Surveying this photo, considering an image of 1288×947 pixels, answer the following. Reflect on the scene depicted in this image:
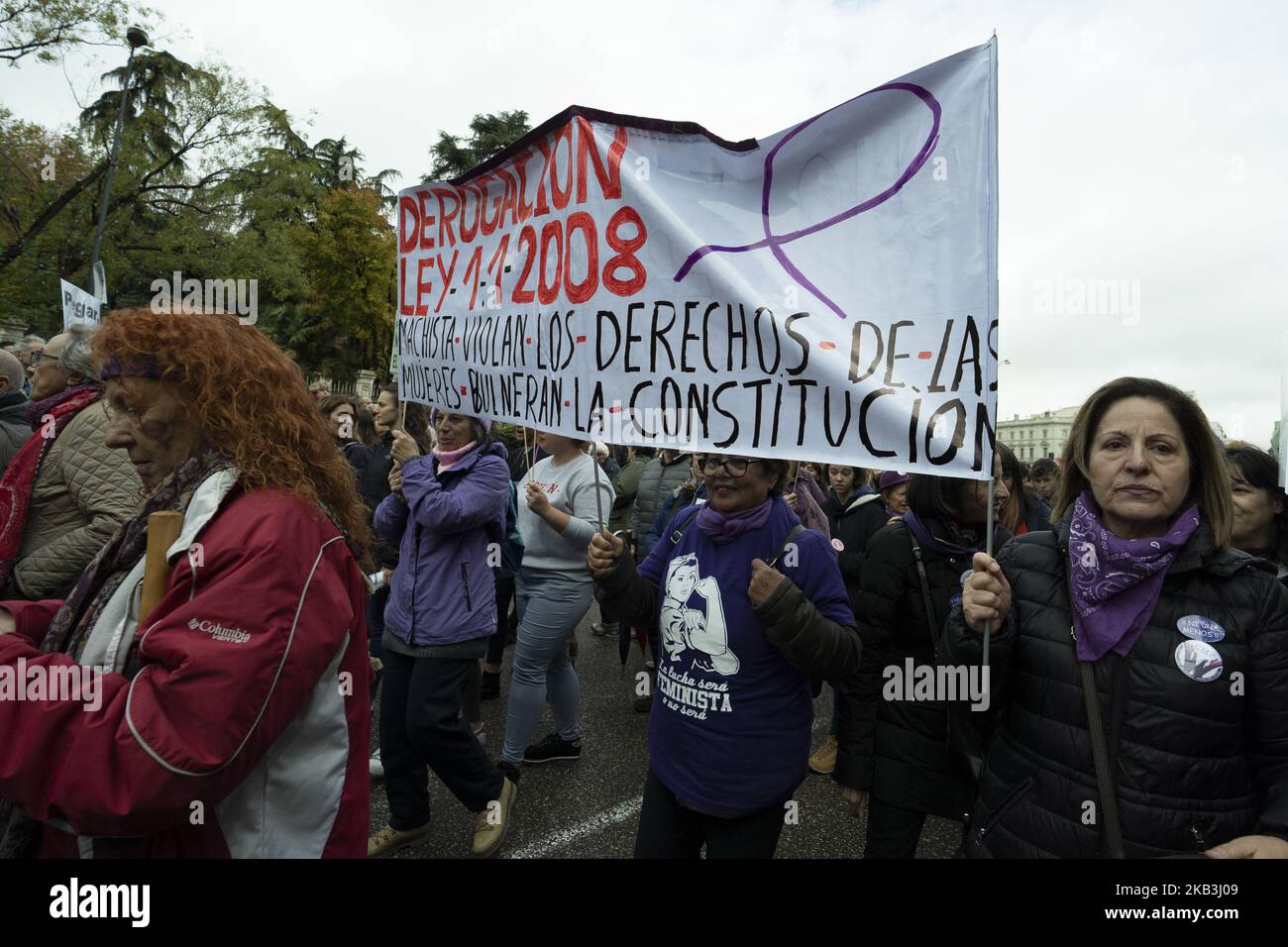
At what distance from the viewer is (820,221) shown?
1.93 m

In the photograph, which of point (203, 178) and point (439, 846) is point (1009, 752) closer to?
point (439, 846)

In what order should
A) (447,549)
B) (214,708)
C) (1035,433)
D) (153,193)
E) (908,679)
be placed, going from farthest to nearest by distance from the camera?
1. (1035,433)
2. (153,193)
3. (447,549)
4. (908,679)
5. (214,708)

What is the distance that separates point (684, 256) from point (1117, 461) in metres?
1.27

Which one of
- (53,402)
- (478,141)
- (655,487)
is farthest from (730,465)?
(478,141)

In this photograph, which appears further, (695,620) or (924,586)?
(924,586)

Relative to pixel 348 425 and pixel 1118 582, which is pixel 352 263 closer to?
pixel 348 425

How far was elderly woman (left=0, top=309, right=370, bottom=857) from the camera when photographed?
4.35 feet

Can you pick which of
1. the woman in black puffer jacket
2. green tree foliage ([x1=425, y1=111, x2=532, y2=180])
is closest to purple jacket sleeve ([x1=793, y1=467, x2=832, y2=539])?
the woman in black puffer jacket

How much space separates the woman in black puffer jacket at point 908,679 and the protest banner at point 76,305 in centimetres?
857

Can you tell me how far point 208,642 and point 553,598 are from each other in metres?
2.66

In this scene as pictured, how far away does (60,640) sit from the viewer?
1.56m

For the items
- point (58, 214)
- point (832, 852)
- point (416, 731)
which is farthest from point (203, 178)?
point (832, 852)

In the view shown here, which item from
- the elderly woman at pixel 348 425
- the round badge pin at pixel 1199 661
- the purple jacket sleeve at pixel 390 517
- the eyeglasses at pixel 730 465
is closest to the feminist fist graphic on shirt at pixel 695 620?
the eyeglasses at pixel 730 465

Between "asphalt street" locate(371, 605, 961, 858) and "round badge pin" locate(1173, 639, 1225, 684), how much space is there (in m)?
2.15
